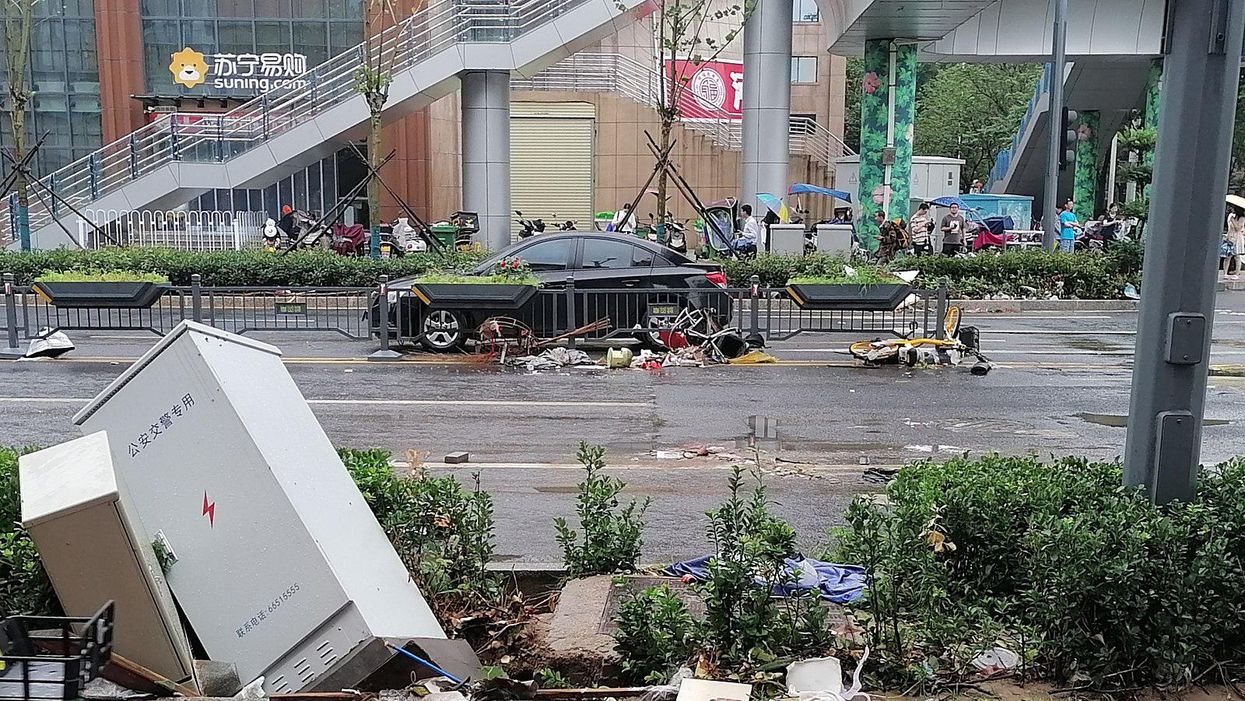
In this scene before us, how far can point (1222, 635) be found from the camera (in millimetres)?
4145

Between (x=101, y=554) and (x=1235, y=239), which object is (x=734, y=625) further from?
(x=1235, y=239)

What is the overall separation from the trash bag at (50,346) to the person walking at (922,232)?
1807cm

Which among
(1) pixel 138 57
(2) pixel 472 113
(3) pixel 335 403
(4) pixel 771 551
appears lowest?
(3) pixel 335 403

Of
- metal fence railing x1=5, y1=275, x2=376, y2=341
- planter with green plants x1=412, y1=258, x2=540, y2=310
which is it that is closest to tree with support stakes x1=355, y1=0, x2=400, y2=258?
metal fence railing x1=5, y1=275, x2=376, y2=341

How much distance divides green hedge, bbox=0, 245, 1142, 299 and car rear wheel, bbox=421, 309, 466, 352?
4.59 meters

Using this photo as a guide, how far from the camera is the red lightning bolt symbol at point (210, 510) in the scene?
4.14m

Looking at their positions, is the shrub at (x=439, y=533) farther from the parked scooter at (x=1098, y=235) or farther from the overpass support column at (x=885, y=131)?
the parked scooter at (x=1098, y=235)

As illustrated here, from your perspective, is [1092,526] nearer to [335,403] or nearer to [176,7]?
[335,403]

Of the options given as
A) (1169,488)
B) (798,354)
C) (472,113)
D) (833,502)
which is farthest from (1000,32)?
(1169,488)

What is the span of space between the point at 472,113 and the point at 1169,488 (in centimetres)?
2358

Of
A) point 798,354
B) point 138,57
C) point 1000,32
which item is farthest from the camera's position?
point 138,57

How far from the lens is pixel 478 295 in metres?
14.2

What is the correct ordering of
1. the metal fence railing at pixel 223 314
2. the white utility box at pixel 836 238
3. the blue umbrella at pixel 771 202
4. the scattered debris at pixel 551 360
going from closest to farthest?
the scattered debris at pixel 551 360 → the metal fence railing at pixel 223 314 → the white utility box at pixel 836 238 → the blue umbrella at pixel 771 202

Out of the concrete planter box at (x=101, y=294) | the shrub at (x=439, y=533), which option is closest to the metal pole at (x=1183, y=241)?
the shrub at (x=439, y=533)
